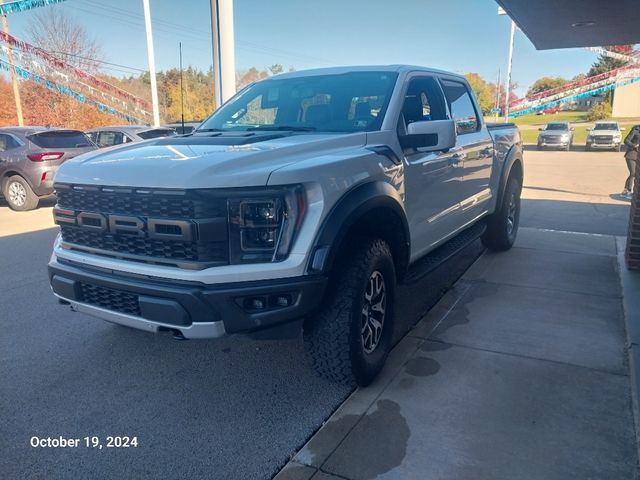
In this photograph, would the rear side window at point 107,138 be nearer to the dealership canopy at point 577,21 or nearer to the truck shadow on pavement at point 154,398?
the truck shadow on pavement at point 154,398

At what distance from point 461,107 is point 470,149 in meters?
0.54

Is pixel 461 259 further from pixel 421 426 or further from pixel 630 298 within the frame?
pixel 421 426

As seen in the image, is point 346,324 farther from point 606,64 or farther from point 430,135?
point 606,64

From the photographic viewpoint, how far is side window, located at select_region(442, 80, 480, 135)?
4.93m

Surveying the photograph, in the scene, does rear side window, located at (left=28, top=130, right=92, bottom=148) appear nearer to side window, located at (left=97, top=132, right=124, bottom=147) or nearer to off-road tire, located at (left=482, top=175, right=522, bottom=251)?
side window, located at (left=97, top=132, right=124, bottom=147)

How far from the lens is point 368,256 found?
3129 mm

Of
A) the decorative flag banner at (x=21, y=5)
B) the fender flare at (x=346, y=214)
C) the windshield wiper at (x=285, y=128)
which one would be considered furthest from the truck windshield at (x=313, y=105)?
the decorative flag banner at (x=21, y=5)

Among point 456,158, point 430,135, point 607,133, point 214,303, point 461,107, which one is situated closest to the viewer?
point 214,303

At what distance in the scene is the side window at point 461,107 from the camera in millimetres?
4929

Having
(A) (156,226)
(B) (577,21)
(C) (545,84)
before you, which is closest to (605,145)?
(B) (577,21)

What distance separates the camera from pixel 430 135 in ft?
→ 11.8

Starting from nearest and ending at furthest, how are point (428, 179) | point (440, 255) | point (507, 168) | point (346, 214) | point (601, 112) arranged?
point (346, 214), point (428, 179), point (440, 255), point (507, 168), point (601, 112)

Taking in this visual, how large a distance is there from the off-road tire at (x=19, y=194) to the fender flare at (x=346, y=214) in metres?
9.49

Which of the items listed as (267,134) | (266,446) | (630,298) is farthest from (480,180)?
(266,446)
